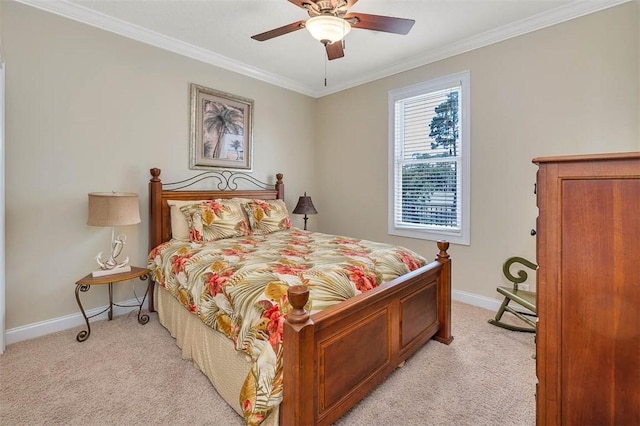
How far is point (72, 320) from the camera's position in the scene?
269cm

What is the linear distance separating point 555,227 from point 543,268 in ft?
0.49

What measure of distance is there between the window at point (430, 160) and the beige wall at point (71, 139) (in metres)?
2.48

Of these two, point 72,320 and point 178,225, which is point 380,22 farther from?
point 72,320

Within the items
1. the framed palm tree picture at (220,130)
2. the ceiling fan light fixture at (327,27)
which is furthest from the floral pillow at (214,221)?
the ceiling fan light fixture at (327,27)

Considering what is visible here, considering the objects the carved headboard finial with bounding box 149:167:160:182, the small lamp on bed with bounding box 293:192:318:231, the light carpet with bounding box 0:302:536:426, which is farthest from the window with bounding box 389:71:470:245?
the carved headboard finial with bounding box 149:167:160:182

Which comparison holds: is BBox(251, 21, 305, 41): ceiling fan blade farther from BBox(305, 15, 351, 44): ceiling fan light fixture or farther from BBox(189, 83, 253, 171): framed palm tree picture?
BBox(189, 83, 253, 171): framed palm tree picture

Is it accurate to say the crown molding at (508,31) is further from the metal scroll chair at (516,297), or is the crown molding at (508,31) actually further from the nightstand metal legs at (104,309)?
the nightstand metal legs at (104,309)

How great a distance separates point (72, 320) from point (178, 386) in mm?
1544

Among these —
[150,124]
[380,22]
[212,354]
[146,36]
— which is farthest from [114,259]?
[380,22]

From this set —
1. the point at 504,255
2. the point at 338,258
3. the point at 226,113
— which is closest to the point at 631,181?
the point at 338,258

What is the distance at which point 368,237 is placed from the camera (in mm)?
4125

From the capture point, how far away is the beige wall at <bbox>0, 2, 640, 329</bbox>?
241 centimetres

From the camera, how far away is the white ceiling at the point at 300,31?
2.55 metres

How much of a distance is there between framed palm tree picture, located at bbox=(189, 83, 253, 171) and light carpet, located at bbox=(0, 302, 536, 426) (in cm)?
196
